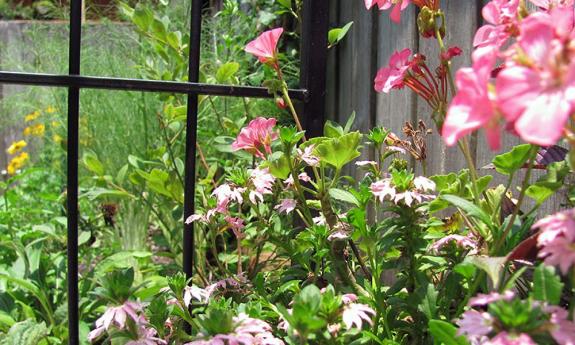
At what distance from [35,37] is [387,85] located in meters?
2.85

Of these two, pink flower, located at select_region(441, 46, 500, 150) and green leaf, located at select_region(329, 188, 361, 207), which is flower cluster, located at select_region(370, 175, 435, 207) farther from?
pink flower, located at select_region(441, 46, 500, 150)

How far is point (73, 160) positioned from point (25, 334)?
1.93 feet

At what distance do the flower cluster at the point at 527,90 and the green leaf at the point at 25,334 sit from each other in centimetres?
130

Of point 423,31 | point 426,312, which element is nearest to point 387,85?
point 423,31

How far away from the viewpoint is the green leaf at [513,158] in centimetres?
75

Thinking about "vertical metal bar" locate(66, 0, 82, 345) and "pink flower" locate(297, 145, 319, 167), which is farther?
"vertical metal bar" locate(66, 0, 82, 345)

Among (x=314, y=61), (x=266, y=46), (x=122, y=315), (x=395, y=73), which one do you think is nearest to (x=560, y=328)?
(x=395, y=73)

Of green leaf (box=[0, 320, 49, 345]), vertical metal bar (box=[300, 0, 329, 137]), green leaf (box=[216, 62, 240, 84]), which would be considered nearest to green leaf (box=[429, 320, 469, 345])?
vertical metal bar (box=[300, 0, 329, 137])

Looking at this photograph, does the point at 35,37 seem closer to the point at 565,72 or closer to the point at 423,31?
the point at 423,31

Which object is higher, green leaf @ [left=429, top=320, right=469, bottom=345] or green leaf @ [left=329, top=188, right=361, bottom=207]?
green leaf @ [left=329, top=188, right=361, bottom=207]

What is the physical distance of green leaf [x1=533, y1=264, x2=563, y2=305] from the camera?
0.59m

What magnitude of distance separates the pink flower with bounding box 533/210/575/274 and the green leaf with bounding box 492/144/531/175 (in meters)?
0.20

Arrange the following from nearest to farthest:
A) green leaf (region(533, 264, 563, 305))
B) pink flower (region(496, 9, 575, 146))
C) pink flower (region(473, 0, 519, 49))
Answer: pink flower (region(496, 9, 575, 146)) < green leaf (region(533, 264, 563, 305)) < pink flower (region(473, 0, 519, 49))

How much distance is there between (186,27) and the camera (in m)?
2.54
